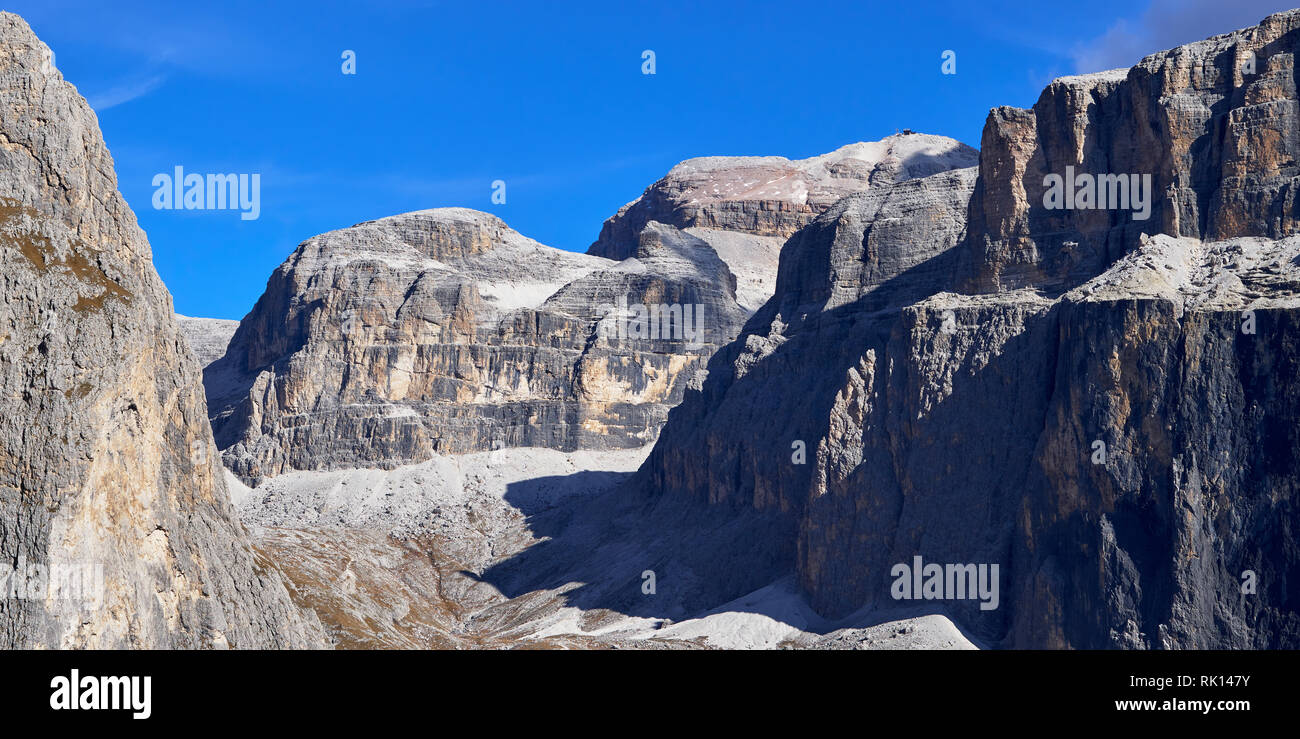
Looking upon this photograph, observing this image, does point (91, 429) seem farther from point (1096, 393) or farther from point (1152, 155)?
point (1152, 155)

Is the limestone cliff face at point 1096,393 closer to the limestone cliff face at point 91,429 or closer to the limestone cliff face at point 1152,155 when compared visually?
the limestone cliff face at point 1152,155

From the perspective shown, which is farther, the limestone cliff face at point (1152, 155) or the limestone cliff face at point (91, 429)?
the limestone cliff face at point (1152, 155)

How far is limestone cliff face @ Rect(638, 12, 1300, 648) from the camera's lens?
120 meters

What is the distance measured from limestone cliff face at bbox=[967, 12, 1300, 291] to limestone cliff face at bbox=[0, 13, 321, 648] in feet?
242

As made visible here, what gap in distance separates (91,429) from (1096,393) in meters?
72.3

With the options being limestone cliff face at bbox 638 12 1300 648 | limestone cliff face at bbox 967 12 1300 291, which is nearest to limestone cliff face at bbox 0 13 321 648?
limestone cliff face at bbox 638 12 1300 648

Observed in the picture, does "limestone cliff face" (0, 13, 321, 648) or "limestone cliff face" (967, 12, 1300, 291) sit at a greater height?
"limestone cliff face" (967, 12, 1300, 291)

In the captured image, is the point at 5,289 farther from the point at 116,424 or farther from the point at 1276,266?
the point at 1276,266

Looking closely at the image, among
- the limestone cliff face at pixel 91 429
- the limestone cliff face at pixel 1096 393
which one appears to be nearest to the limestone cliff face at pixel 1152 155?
the limestone cliff face at pixel 1096 393

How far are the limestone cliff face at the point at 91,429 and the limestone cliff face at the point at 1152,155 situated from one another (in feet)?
242

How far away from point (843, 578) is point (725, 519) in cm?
3972

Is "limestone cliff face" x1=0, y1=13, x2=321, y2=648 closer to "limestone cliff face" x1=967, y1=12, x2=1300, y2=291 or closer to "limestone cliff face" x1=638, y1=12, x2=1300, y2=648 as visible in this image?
"limestone cliff face" x1=638, y1=12, x2=1300, y2=648

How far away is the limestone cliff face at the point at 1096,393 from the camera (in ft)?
395
